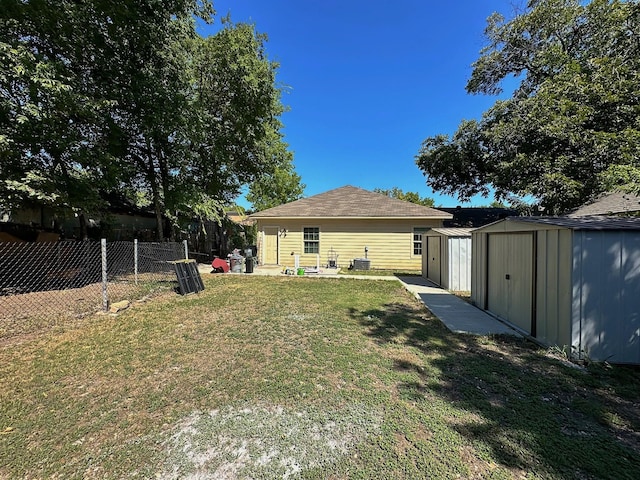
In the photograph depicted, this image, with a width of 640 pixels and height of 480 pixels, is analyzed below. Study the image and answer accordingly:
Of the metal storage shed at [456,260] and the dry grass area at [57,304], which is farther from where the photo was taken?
the metal storage shed at [456,260]

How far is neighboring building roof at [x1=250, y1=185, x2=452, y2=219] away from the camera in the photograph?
1371 cm

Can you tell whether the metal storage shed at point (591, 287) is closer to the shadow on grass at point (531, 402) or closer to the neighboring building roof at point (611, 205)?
the shadow on grass at point (531, 402)

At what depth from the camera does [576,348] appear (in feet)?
12.1

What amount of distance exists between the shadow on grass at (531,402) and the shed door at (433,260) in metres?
5.57

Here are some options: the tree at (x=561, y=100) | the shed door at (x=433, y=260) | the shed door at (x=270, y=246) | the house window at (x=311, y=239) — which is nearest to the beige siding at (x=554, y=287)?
the shed door at (x=433, y=260)

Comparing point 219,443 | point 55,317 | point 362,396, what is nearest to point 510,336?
point 362,396

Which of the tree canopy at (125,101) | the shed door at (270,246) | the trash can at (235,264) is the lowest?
the trash can at (235,264)

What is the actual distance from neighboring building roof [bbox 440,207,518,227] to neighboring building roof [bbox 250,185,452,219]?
164 inches

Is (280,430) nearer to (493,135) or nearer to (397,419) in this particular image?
(397,419)

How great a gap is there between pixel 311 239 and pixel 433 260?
6348mm

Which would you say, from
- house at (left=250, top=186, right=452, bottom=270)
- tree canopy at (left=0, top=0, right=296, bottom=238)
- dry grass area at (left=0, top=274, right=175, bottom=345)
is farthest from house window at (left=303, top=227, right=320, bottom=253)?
dry grass area at (left=0, top=274, right=175, bottom=345)

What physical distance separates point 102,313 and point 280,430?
5200 mm

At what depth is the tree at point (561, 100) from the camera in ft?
36.7

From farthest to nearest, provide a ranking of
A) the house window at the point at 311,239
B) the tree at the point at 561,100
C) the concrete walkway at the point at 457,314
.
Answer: the house window at the point at 311,239, the tree at the point at 561,100, the concrete walkway at the point at 457,314
